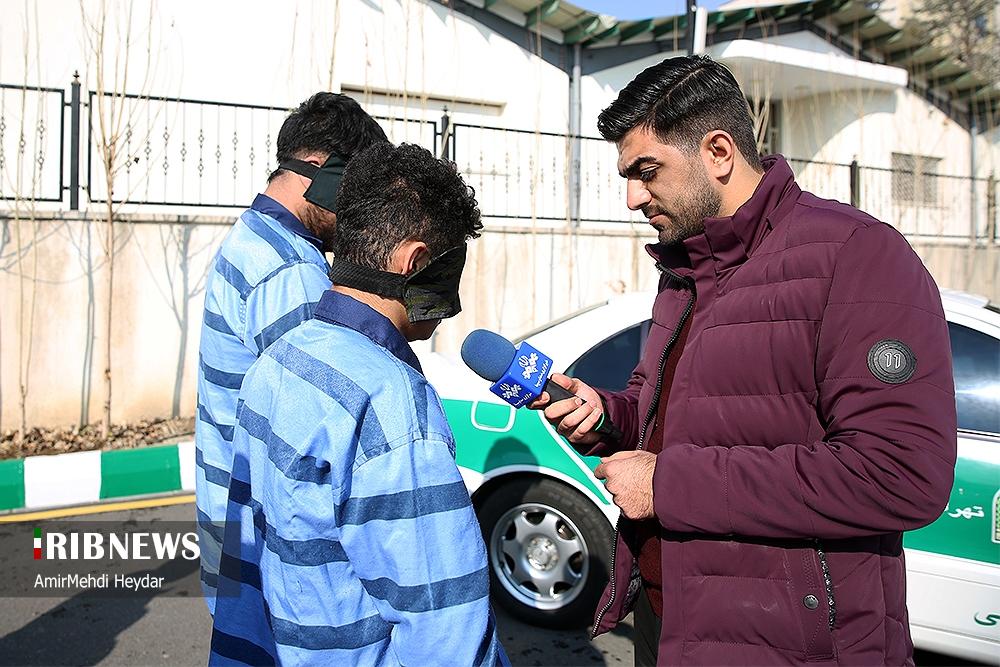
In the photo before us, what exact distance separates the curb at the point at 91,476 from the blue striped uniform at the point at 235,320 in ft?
12.2

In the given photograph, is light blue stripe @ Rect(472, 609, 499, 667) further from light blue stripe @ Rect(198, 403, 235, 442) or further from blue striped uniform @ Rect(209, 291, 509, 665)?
light blue stripe @ Rect(198, 403, 235, 442)

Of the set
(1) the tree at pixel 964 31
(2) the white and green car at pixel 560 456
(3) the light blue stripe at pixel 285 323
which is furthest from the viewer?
(1) the tree at pixel 964 31

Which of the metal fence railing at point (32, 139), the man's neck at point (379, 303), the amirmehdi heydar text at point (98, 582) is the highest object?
the metal fence railing at point (32, 139)

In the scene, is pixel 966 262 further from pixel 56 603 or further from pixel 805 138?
pixel 56 603

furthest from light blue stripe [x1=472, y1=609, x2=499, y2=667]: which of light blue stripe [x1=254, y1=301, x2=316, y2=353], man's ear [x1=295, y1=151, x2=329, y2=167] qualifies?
man's ear [x1=295, y1=151, x2=329, y2=167]

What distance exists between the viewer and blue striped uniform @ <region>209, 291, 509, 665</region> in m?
1.42

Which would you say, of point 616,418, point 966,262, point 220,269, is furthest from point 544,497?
point 966,262

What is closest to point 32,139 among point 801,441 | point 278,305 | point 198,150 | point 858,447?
point 198,150

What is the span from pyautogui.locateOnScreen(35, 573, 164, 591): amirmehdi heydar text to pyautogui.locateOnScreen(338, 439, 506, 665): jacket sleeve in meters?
3.73

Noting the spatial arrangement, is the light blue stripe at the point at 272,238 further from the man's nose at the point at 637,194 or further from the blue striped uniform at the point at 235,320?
the man's nose at the point at 637,194

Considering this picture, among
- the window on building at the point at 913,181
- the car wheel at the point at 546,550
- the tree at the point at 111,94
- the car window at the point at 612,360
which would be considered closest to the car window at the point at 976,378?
the car window at the point at 612,360

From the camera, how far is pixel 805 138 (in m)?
15.5

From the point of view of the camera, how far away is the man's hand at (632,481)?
1.79 metres

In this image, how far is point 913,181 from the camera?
48.4ft
